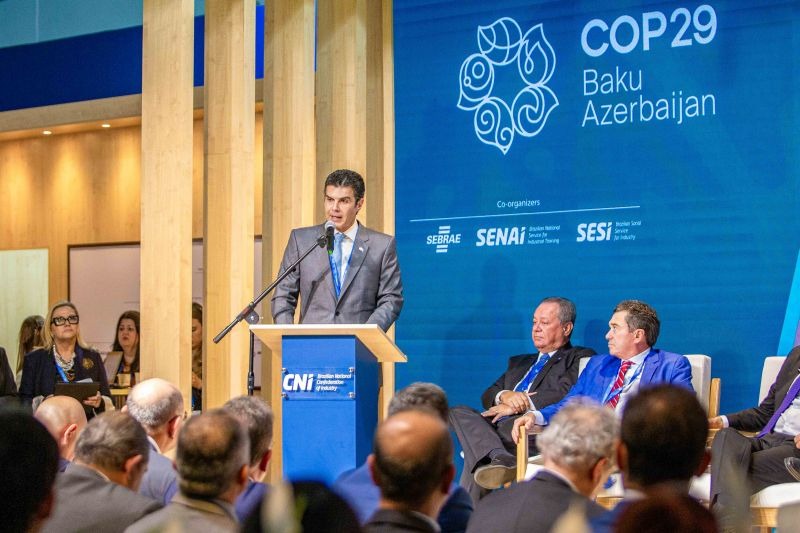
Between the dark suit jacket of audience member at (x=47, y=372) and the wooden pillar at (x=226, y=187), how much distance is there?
72 cm

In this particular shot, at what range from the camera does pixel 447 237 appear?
24.4ft

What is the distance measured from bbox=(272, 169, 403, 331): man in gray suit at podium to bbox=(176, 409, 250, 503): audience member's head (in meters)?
2.98

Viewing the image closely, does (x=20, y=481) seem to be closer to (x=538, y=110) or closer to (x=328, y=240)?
(x=328, y=240)

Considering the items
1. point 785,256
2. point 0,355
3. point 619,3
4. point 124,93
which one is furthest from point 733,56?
point 124,93

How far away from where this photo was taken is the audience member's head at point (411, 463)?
7.20 feet

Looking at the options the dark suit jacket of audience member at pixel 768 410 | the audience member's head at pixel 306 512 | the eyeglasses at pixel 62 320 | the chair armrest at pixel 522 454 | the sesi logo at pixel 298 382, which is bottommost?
the chair armrest at pixel 522 454

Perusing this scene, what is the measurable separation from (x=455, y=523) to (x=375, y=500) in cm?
52

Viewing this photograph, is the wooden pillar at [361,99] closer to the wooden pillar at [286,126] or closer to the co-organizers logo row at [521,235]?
the wooden pillar at [286,126]

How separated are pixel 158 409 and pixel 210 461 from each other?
1.34m

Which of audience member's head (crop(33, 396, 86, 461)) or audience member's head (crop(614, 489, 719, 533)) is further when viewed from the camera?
audience member's head (crop(33, 396, 86, 461))

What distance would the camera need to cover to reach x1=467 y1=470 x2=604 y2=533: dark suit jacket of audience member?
2.46m

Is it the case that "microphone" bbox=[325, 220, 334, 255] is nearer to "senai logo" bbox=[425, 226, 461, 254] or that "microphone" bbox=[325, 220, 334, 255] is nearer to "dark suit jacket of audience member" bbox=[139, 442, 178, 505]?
"dark suit jacket of audience member" bbox=[139, 442, 178, 505]

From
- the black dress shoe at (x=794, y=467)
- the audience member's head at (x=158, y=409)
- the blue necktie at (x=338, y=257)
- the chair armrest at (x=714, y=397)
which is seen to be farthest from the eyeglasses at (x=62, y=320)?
the black dress shoe at (x=794, y=467)

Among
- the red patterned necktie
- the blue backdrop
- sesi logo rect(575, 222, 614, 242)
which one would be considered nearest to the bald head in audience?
the red patterned necktie
